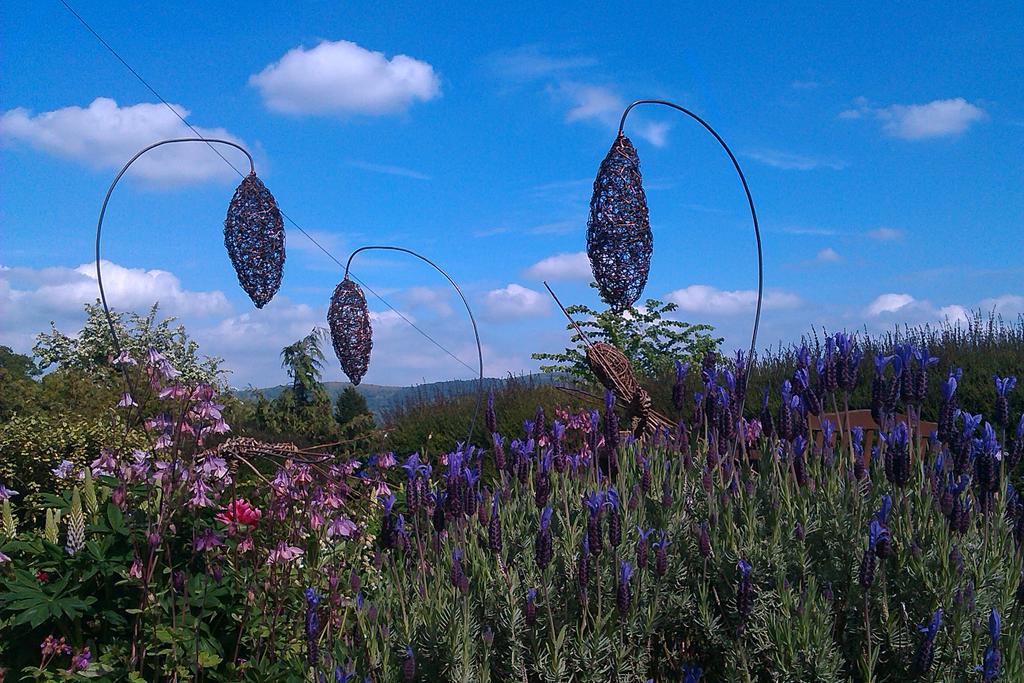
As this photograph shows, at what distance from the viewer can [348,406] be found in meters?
13.6

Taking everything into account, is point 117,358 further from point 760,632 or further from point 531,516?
point 760,632

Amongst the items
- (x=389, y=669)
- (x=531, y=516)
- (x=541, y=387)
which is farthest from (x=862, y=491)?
(x=541, y=387)

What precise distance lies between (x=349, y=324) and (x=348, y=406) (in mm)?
7629

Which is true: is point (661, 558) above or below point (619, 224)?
below

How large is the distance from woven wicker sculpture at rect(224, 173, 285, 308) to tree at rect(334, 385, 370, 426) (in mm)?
7891

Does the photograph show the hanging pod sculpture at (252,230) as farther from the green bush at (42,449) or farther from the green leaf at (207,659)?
the green leaf at (207,659)

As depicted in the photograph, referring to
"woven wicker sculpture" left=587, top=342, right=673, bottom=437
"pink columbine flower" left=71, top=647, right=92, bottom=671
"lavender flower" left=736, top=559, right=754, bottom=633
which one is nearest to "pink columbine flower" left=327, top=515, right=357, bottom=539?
"pink columbine flower" left=71, top=647, right=92, bottom=671

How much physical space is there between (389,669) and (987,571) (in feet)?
5.43

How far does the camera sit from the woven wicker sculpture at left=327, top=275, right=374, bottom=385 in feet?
20.2

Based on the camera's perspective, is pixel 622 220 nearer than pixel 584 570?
No

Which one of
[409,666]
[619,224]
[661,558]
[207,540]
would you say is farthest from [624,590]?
[619,224]

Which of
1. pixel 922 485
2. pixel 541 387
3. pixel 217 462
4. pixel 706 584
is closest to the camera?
pixel 706 584

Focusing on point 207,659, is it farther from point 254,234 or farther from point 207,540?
point 254,234

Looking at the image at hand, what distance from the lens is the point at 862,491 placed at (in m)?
2.68
